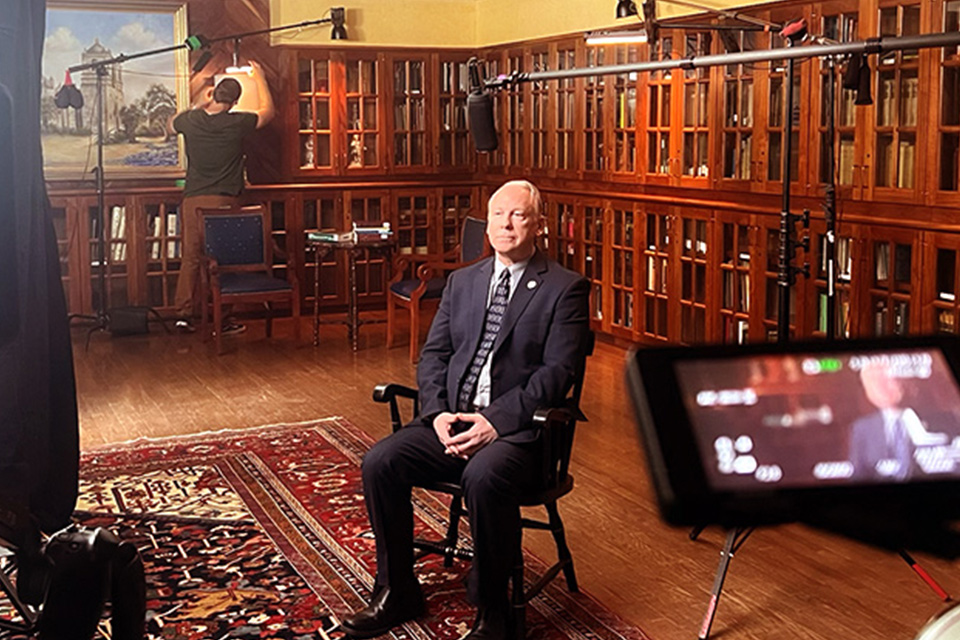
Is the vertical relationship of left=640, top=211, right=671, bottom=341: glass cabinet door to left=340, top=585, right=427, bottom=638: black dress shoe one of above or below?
above

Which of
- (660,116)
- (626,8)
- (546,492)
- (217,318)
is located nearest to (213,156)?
(217,318)

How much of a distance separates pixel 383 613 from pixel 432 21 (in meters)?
7.55

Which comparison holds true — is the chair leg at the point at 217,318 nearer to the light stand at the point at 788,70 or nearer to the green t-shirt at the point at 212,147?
the green t-shirt at the point at 212,147

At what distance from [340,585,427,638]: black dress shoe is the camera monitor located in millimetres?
3160

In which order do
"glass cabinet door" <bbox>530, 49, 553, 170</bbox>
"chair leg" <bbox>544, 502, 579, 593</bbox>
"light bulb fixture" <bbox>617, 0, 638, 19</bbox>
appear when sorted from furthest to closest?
"glass cabinet door" <bbox>530, 49, 553, 170</bbox> → "light bulb fixture" <bbox>617, 0, 638, 19</bbox> → "chair leg" <bbox>544, 502, 579, 593</bbox>

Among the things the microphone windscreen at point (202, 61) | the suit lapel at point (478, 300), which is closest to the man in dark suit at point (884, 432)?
the suit lapel at point (478, 300)

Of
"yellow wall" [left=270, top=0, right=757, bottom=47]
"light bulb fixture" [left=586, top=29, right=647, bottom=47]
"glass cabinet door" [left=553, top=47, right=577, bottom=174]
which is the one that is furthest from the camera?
"yellow wall" [left=270, top=0, right=757, bottom=47]

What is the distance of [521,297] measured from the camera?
410cm

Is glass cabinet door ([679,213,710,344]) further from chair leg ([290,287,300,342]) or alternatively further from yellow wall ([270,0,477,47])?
yellow wall ([270,0,477,47])

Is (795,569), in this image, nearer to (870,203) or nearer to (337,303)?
(870,203)

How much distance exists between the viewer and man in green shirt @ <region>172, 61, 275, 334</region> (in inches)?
375

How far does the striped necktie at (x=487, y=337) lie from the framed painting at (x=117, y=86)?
6037 millimetres

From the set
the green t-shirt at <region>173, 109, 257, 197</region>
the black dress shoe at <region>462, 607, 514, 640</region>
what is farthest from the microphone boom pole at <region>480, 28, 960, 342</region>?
the green t-shirt at <region>173, 109, 257, 197</region>

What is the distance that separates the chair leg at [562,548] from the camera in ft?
13.3
